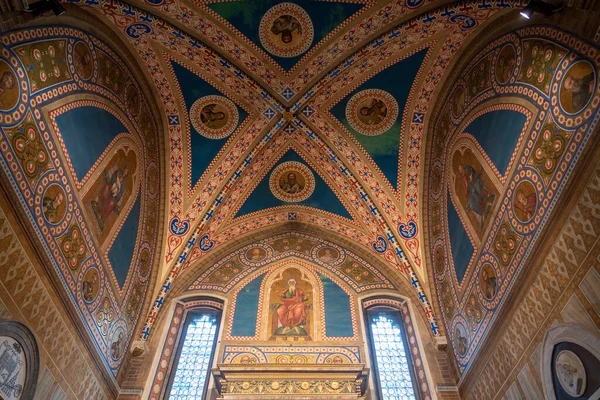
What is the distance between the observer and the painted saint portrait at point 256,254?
11.7m

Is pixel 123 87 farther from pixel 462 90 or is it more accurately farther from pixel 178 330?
pixel 462 90

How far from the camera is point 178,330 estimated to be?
9.93 m

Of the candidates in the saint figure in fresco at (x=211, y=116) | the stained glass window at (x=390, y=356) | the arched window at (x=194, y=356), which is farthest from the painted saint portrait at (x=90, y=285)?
the stained glass window at (x=390, y=356)

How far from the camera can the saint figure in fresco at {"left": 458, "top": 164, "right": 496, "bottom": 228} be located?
7770 mm

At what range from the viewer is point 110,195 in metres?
8.29

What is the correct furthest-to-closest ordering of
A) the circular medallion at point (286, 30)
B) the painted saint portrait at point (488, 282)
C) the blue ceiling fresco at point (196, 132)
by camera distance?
the blue ceiling fresco at point (196, 132) < the circular medallion at point (286, 30) < the painted saint portrait at point (488, 282)

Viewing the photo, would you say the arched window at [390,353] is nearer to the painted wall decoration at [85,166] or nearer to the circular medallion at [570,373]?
the circular medallion at [570,373]

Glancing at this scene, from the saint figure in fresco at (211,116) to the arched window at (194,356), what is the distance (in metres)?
4.78

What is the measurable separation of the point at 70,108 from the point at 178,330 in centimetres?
558

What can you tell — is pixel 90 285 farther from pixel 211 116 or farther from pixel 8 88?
pixel 211 116

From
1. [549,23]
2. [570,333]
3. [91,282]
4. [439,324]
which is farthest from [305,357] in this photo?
[549,23]

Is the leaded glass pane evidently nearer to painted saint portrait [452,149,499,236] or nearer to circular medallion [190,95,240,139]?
painted saint portrait [452,149,499,236]

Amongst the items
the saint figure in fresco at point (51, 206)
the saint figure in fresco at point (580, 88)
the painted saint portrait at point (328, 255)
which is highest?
the painted saint portrait at point (328, 255)

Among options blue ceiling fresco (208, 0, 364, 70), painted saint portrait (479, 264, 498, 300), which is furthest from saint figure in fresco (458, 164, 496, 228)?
blue ceiling fresco (208, 0, 364, 70)
